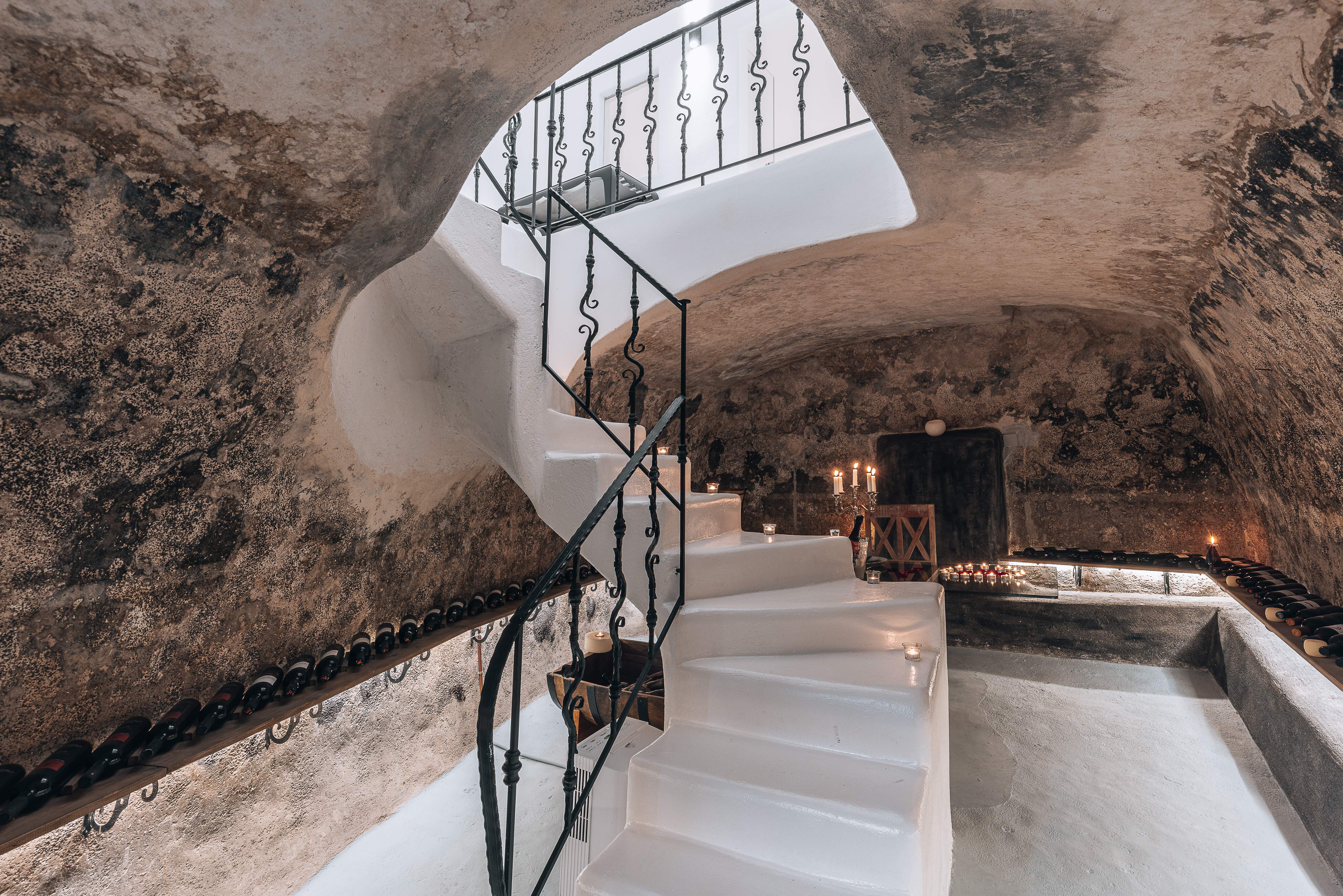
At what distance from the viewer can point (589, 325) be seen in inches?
130

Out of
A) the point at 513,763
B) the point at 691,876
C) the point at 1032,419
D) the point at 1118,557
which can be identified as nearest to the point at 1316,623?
the point at 1118,557

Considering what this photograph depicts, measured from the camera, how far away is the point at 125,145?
1312 millimetres

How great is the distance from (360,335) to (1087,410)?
5.29 meters

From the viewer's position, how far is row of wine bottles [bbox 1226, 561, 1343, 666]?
2.39m

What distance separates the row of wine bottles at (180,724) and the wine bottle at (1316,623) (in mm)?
3176

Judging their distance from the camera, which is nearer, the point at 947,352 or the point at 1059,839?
the point at 1059,839

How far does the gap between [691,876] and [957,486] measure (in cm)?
454

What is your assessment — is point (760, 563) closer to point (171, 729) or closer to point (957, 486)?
point (171, 729)

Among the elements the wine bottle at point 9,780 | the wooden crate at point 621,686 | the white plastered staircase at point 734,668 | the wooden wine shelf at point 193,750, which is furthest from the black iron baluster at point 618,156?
the wine bottle at point 9,780

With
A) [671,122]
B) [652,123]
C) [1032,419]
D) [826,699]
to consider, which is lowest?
[826,699]

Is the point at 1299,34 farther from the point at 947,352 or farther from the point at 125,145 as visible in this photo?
the point at 947,352

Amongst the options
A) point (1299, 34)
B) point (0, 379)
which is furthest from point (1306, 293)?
point (0, 379)

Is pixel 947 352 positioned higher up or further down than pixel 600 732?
higher up

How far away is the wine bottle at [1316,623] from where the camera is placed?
8.29ft
